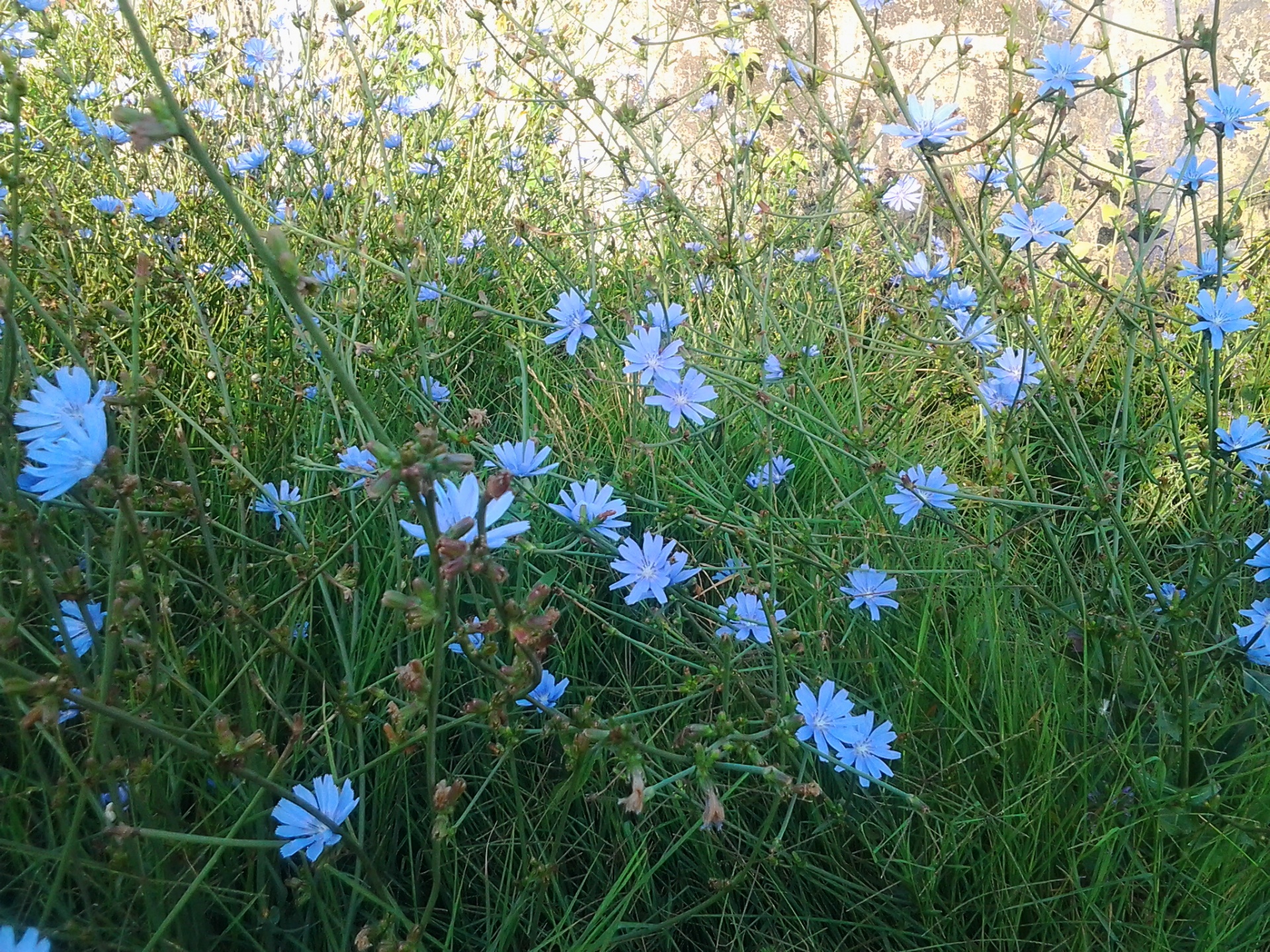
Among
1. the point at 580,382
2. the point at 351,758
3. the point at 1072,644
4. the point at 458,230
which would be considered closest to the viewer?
the point at 351,758

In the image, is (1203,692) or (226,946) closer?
(226,946)

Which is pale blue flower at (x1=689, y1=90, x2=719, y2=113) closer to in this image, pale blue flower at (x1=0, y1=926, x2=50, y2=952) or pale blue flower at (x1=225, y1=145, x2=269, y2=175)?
pale blue flower at (x1=225, y1=145, x2=269, y2=175)

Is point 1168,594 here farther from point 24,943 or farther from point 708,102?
point 708,102

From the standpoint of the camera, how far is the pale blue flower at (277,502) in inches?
57.9

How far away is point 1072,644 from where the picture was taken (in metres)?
1.70

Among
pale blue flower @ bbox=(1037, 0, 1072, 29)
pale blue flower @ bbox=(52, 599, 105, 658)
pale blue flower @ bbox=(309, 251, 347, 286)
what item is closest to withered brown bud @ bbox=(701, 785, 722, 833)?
pale blue flower @ bbox=(52, 599, 105, 658)

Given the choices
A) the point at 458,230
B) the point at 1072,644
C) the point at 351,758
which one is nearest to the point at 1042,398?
the point at 1072,644

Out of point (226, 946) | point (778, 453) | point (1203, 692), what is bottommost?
point (226, 946)

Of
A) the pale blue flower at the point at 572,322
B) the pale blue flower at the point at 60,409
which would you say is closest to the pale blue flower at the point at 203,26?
the pale blue flower at the point at 572,322

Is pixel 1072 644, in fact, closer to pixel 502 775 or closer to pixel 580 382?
pixel 502 775

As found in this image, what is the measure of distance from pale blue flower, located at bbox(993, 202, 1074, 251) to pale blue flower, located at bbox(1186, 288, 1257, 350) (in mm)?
223

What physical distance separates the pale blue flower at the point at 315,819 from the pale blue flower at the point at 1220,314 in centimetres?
136

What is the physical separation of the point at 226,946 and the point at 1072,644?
146cm

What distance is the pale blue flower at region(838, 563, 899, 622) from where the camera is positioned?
1501mm
